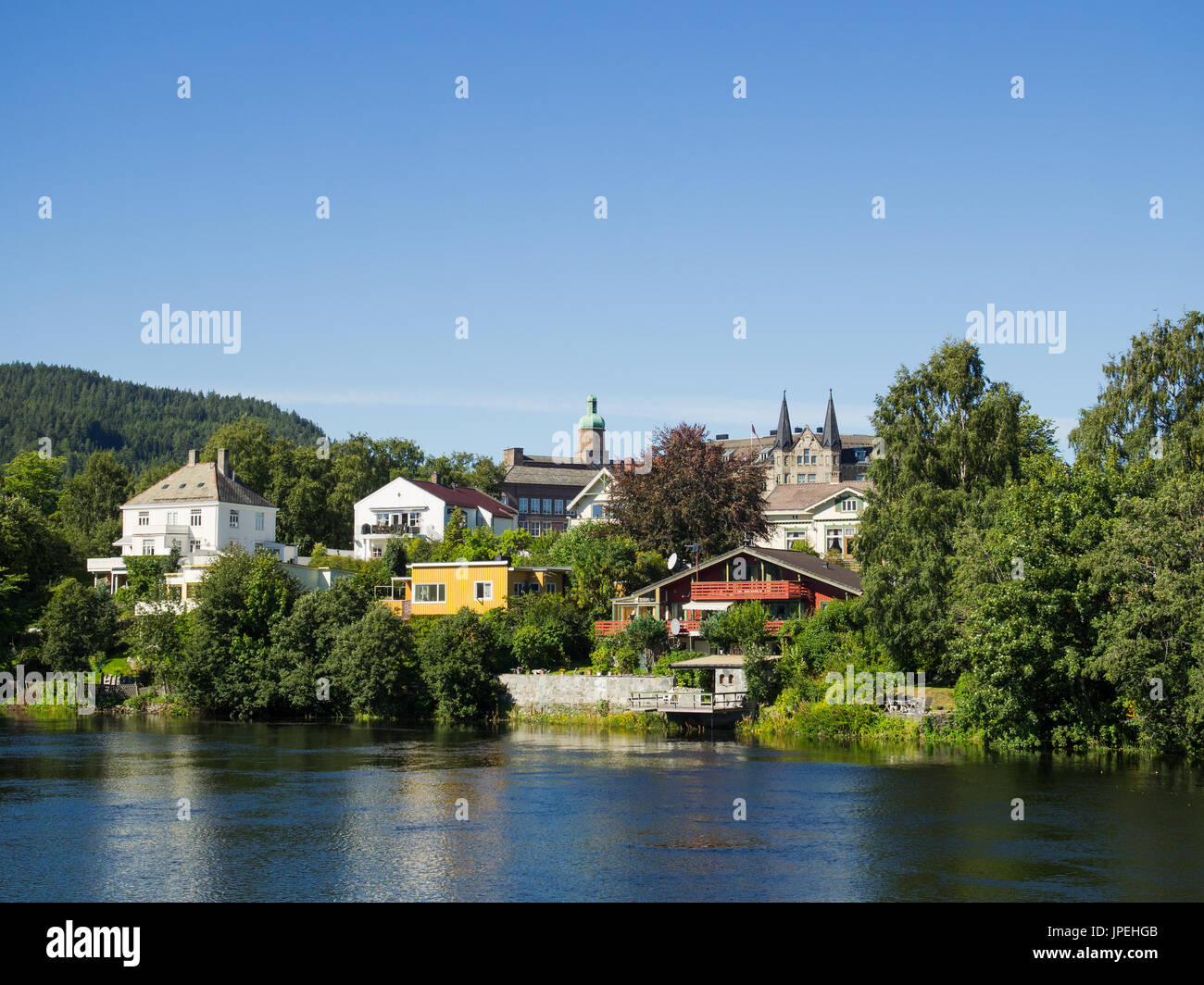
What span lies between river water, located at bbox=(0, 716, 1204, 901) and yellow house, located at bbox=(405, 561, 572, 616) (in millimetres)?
21492

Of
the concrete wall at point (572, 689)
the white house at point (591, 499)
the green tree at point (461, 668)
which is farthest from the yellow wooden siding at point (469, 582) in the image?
the white house at point (591, 499)

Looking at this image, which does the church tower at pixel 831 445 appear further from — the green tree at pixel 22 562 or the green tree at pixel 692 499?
the green tree at pixel 22 562

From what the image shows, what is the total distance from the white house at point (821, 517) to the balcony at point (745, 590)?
22.5 meters

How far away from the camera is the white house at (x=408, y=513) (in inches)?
3681

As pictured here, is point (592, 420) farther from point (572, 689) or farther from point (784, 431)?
point (572, 689)

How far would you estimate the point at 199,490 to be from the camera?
3418 inches

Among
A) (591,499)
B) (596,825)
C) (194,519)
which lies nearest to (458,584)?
(194,519)

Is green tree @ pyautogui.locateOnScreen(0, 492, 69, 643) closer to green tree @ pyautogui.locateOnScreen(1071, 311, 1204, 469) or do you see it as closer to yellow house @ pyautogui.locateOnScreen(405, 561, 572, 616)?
yellow house @ pyautogui.locateOnScreen(405, 561, 572, 616)

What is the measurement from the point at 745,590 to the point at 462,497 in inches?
1690

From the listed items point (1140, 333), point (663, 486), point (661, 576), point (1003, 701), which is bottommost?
point (1003, 701)
